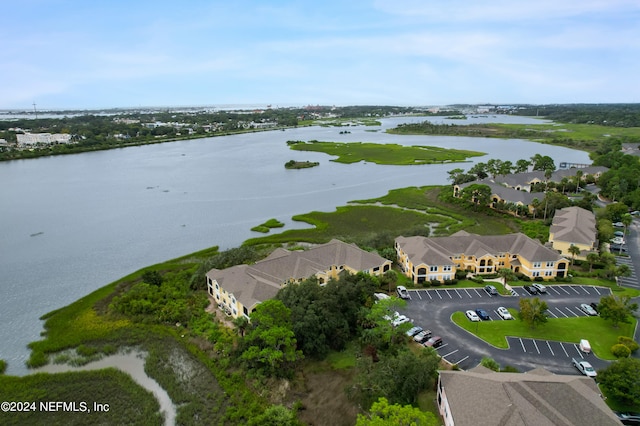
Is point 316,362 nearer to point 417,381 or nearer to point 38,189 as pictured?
point 417,381

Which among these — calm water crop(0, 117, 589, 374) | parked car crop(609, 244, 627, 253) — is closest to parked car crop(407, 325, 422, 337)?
calm water crop(0, 117, 589, 374)

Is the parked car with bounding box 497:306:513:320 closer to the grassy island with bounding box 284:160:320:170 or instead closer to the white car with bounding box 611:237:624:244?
the white car with bounding box 611:237:624:244

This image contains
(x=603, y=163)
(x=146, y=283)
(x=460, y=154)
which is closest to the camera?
(x=146, y=283)

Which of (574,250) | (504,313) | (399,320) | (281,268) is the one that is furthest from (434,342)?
(574,250)

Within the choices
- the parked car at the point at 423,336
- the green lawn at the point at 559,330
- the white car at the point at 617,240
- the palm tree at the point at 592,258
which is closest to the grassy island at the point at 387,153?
the white car at the point at 617,240

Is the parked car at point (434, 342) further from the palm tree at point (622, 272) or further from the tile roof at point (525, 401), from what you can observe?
the palm tree at point (622, 272)

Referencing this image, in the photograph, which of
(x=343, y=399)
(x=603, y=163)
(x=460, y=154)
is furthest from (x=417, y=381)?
(x=460, y=154)
